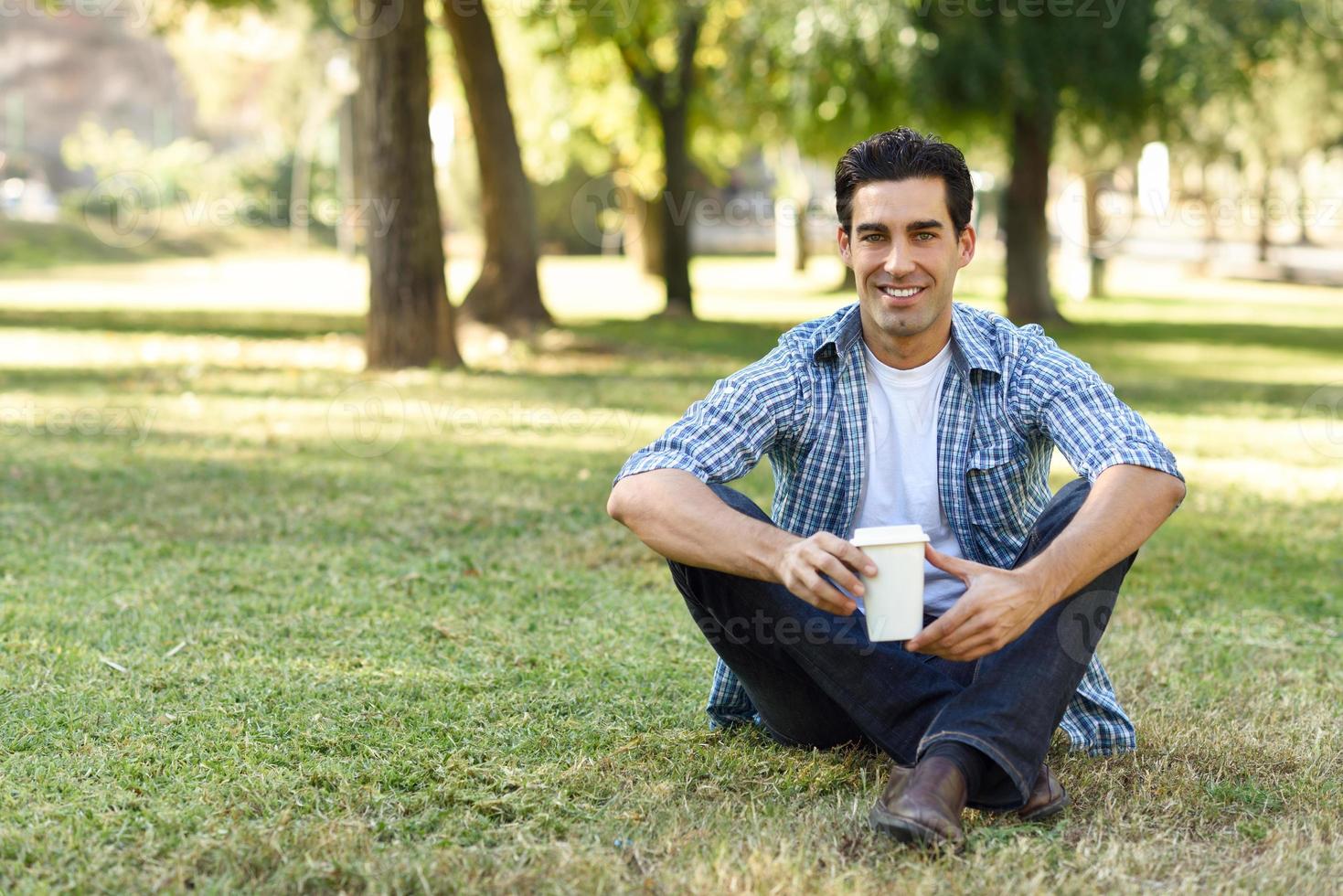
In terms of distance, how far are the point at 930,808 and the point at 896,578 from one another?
1.63 feet

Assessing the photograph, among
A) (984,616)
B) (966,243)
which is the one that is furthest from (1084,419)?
(984,616)

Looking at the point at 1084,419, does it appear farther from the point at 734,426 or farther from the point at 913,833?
the point at 913,833

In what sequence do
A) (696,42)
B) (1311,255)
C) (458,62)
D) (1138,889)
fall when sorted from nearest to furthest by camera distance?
1. (1138,889)
2. (458,62)
3. (696,42)
4. (1311,255)

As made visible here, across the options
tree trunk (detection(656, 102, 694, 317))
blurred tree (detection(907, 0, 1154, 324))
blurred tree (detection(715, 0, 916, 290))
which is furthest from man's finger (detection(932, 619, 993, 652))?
tree trunk (detection(656, 102, 694, 317))

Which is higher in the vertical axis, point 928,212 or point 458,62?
point 458,62

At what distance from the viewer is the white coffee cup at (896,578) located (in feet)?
9.39

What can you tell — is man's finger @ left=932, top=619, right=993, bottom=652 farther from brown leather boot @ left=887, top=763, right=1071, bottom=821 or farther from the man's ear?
the man's ear

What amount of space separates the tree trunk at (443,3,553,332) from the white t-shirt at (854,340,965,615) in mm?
12545

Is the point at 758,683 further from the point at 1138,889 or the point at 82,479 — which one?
the point at 82,479

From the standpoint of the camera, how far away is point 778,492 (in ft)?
12.4

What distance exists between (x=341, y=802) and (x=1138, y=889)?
1725mm

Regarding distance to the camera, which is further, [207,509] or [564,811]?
[207,509]

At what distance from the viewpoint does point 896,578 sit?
114 inches

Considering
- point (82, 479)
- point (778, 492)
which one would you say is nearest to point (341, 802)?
point (778, 492)
